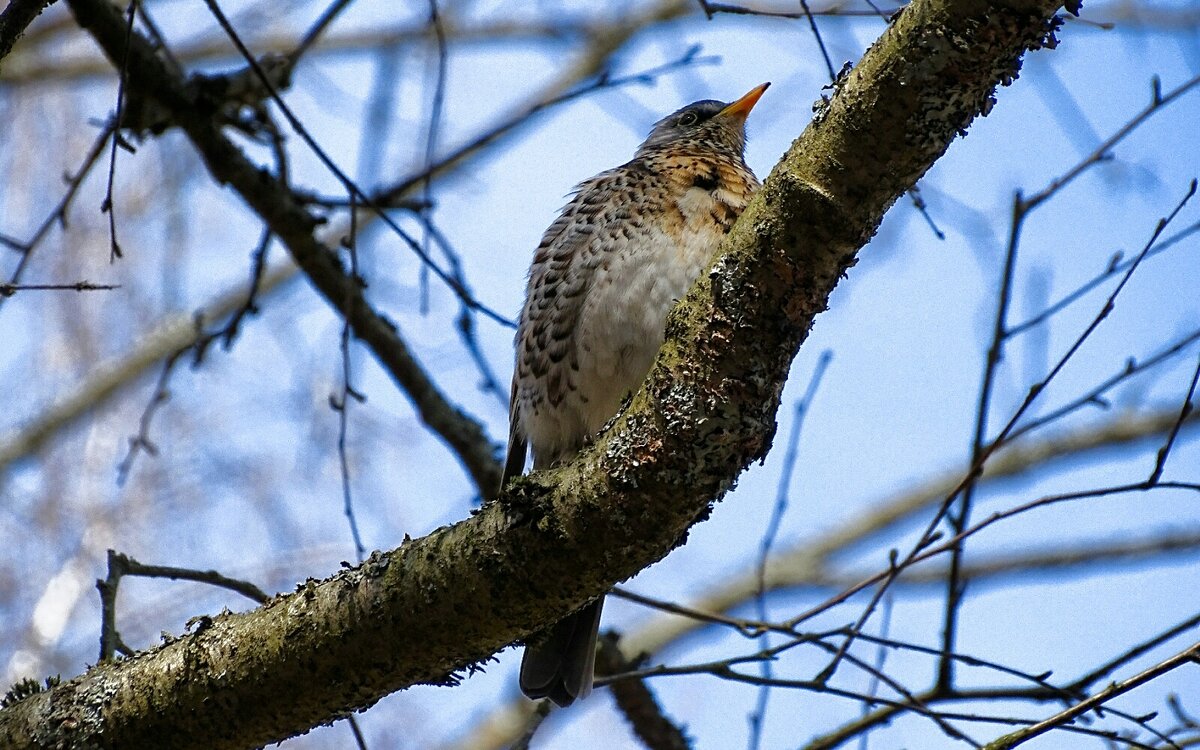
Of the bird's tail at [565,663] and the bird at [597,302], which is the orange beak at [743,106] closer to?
the bird at [597,302]

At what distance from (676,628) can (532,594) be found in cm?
628

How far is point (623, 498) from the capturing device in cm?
222

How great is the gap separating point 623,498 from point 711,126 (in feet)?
10.0

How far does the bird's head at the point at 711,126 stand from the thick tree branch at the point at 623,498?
2.64m

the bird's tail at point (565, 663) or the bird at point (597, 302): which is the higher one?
the bird at point (597, 302)

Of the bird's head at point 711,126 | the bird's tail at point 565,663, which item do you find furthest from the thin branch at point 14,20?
the bird's head at point 711,126

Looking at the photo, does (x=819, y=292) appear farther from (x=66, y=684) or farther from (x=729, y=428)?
(x=66, y=684)

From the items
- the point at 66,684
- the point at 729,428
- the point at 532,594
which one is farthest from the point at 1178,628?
the point at 66,684

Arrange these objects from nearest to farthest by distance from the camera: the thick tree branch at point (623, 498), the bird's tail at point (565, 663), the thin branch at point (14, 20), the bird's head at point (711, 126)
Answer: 1. the thick tree branch at point (623, 498)
2. the thin branch at point (14, 20)
3. the bird's tail at point (565, 663)
4. the bird's head at point (711, 126)

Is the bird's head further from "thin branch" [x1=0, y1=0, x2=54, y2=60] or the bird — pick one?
"thin branch" [x1=0, y1=0, x2=54, y2=60]

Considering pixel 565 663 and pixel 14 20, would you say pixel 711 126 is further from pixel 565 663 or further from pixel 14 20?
pixel 14 20

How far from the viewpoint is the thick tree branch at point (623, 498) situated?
195 cm

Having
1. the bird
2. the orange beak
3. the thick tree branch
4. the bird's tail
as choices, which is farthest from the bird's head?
the thick tree branch

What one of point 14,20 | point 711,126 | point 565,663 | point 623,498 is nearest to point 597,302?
point 565,663
